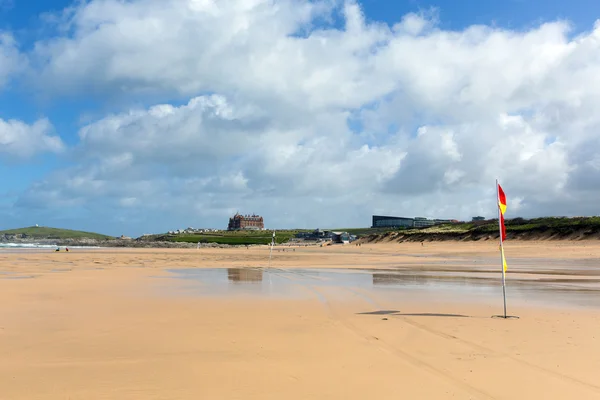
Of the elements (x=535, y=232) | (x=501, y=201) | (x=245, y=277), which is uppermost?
(x=501, y=201)

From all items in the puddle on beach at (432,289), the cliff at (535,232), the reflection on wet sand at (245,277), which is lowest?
the puddle on beach at (432,289)

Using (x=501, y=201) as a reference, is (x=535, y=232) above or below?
below

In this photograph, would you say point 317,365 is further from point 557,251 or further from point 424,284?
point 557,251

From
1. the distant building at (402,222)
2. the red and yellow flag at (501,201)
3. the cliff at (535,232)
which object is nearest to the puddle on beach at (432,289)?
the red and yellow flag at (501,201)

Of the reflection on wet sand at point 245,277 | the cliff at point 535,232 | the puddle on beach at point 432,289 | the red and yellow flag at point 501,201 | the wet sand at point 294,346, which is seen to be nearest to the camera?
the wet sand at point 294,346

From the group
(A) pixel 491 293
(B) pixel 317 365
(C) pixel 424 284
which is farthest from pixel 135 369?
(C) pixel 424 284

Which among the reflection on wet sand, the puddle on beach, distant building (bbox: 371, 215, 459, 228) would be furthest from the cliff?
distant building (bbox: 371, 215, 459, 228)

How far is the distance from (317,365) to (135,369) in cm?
296

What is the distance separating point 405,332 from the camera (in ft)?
35.0

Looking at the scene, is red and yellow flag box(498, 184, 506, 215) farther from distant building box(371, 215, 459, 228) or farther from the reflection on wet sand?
distant building box(371, 215, 459, 228)

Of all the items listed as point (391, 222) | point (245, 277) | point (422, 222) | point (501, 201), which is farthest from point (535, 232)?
point (391, 222)

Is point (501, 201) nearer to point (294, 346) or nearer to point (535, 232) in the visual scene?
point (294, 346)

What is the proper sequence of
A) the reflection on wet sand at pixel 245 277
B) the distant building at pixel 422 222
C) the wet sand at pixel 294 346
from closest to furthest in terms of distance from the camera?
the wet sand at pixel 294 346, the reflection on wet sand at pixel 245 277, the distant building at pixel 422 222

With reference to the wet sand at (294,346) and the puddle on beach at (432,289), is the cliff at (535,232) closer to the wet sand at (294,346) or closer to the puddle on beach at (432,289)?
the puddle on beach at (432,289)
